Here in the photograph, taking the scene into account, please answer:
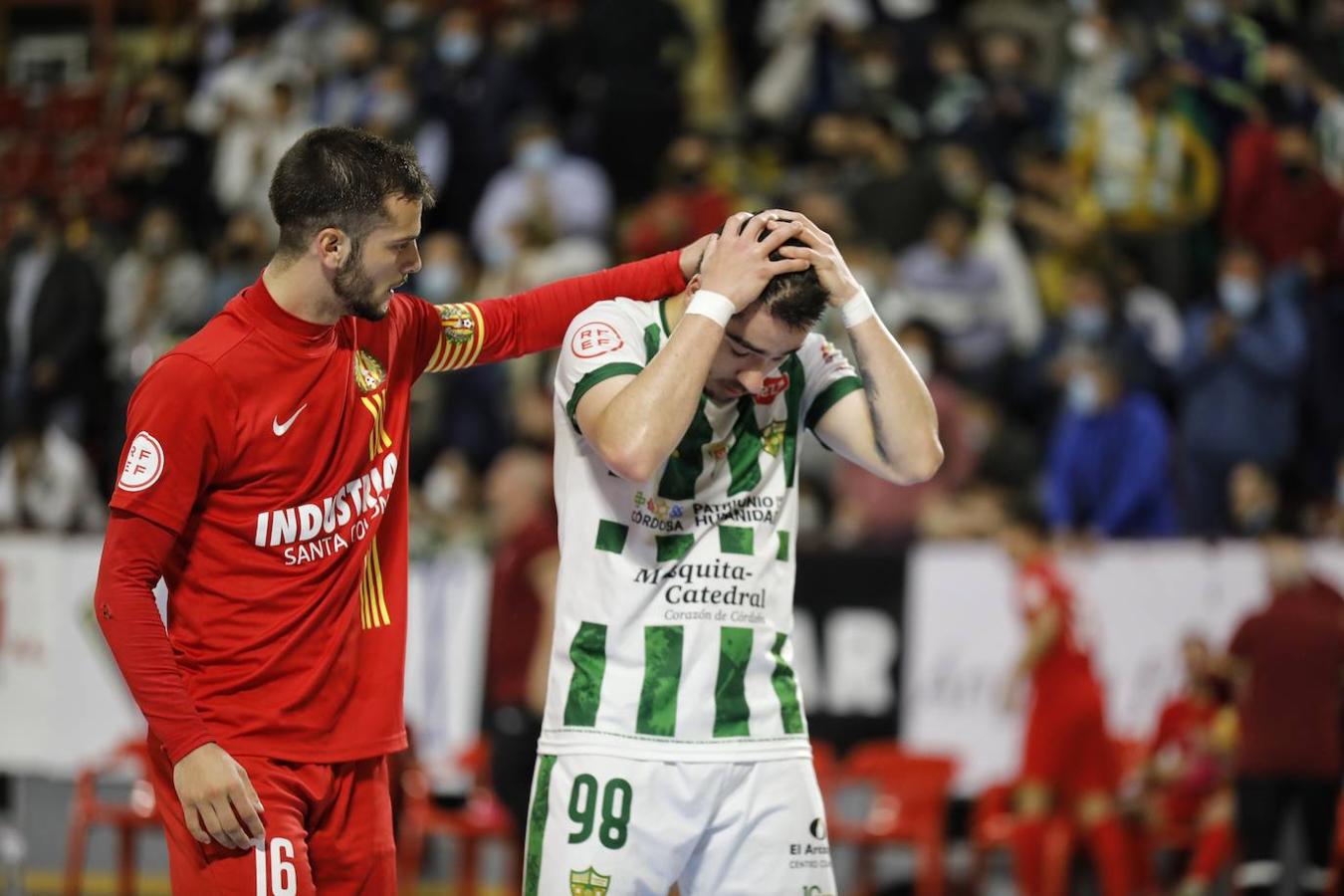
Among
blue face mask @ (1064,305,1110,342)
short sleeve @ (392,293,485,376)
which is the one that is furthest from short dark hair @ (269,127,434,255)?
blue face mask @ (1064,305,1110,342)

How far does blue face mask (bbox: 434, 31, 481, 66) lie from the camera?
1750cm

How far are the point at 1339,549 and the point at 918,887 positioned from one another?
3.01 metres

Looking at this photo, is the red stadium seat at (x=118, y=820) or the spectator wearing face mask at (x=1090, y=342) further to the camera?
the spectator wearing face mask at (x=1090, y=342)

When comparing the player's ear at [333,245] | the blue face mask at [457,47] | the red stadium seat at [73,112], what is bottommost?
the player's ear at [333,245]

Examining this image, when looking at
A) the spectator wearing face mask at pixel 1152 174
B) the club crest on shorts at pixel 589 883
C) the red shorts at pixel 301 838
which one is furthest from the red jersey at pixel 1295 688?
the red shorts at pixel 301 838

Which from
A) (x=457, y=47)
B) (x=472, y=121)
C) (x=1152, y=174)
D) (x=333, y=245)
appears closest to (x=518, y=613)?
(x=333, y=245)

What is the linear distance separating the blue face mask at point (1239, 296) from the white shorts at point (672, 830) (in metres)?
9.17

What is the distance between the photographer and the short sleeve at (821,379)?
4.97 metres

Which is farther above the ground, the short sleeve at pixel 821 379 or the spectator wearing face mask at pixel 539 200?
the spectator wearing face mask at pixel 539 200

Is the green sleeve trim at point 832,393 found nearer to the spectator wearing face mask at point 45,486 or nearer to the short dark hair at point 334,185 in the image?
the short dark hair at point 334,185

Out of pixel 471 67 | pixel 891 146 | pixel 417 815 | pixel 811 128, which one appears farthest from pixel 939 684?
pixel 471 67

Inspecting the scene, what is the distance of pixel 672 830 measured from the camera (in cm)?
457

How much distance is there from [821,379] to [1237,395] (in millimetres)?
8338

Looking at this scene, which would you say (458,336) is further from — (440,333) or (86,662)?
(86,662)
